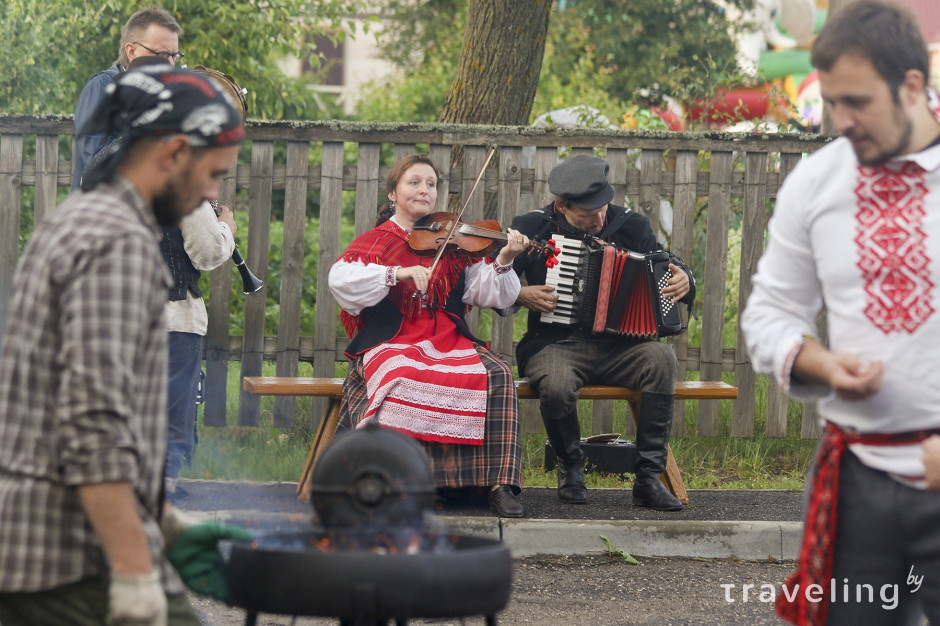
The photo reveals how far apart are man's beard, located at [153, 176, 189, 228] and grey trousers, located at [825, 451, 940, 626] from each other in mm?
1563

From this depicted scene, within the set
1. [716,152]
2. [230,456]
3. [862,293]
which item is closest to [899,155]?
[862,293]

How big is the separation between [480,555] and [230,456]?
4.53 meters

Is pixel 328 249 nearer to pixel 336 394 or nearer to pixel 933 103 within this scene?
pixel 336 394

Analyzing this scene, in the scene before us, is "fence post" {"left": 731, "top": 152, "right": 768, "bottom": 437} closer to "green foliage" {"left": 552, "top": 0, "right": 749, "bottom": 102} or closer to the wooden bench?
the wooden bench

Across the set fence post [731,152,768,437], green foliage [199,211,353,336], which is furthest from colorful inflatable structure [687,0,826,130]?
fence post [731,152,768,437]

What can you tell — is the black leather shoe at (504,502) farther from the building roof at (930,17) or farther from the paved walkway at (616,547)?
the building roof at (930,17)

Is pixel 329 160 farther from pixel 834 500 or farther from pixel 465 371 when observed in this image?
pixel 834 500

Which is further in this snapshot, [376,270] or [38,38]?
[38,38]

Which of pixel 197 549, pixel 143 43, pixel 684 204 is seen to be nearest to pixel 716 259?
pixel 684 204

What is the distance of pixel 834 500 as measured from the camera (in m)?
2.26

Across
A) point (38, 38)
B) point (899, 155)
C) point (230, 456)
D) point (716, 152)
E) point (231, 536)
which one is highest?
point (38, 38)

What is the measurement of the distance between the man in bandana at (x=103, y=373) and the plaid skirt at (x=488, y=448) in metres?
3.23

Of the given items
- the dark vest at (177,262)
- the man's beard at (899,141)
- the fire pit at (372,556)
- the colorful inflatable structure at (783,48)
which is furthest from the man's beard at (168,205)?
the colorful inflatable structure at (783,48)

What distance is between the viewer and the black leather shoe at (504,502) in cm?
505
